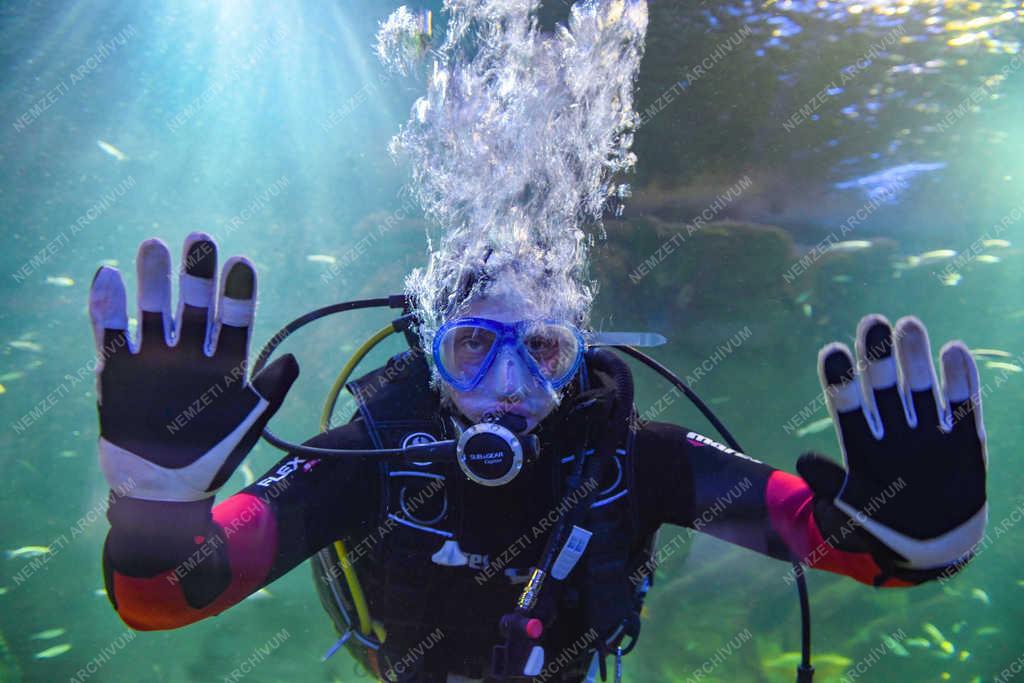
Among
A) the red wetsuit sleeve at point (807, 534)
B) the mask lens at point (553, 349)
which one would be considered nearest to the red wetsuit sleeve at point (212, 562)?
the mask lens at point (553, 349)

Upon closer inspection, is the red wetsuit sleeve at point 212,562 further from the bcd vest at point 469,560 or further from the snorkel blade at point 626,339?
the snorkel blade at point 626,339

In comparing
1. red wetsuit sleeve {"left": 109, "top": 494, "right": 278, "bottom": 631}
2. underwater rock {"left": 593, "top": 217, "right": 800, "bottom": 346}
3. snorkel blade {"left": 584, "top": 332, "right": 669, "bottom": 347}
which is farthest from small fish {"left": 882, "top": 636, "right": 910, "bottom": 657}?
red wetsuit sleeve {"left": 109, "top": 494, "right": 278, "bottom": 631}

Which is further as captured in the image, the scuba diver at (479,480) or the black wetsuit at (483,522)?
the black wetsuit at (483,522)

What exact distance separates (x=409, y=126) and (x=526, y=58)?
6.09 meters

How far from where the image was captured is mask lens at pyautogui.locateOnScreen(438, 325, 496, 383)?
8.40 feet

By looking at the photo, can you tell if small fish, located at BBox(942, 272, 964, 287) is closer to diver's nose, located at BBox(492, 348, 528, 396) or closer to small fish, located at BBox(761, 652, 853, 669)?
small fish, located at BBox(761, 652, 853, 669)

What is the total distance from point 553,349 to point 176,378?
1.49 m

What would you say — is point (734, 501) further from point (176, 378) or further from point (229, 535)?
point (176, 378)

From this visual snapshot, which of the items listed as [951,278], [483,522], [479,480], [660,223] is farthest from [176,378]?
[951,278]

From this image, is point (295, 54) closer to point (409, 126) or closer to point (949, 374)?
point (409, 126)

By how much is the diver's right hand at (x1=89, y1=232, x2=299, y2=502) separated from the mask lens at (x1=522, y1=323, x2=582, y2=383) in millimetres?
1218

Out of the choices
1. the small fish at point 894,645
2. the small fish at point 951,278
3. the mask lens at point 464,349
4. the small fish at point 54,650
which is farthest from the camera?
the small fish at point 951,278

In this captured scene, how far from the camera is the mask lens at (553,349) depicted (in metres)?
2.58

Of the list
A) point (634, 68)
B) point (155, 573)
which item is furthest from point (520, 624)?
point (634, 68)
